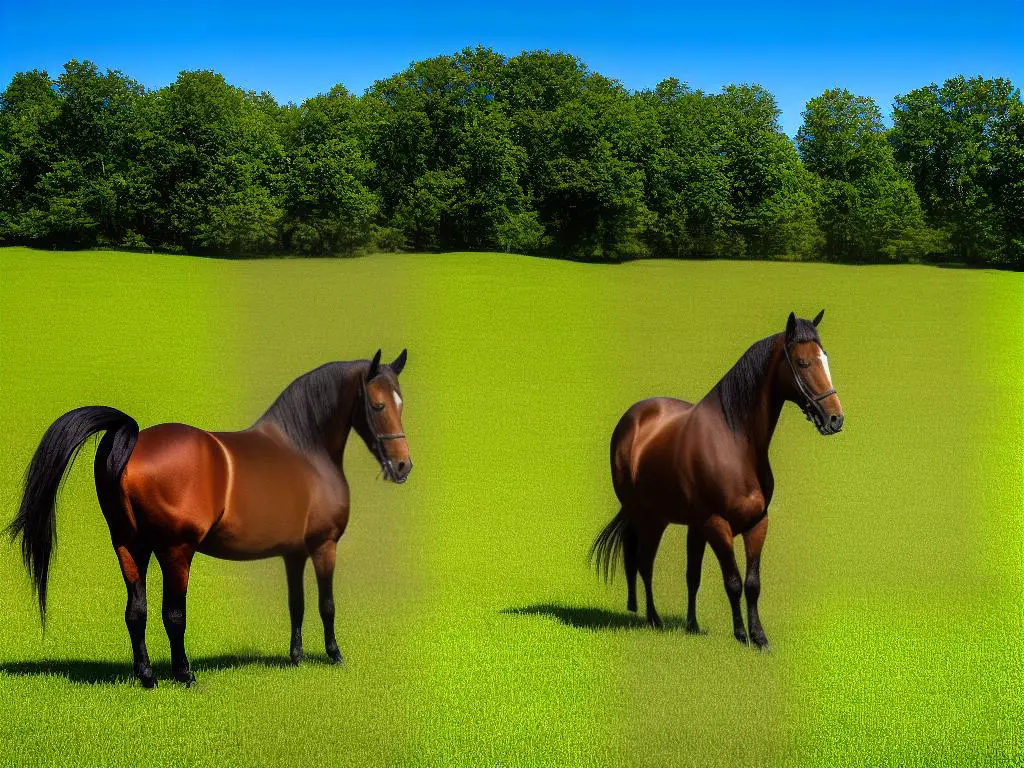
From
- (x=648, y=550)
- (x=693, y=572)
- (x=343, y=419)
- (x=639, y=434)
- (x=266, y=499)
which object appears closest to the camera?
(x=266, y=499)

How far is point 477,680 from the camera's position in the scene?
1012cm

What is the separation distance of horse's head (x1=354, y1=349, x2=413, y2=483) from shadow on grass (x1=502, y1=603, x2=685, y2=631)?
4112mm

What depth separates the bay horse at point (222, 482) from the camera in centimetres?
841

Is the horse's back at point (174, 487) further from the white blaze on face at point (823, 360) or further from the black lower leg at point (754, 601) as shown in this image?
the white blaze on face at point (823, 360)

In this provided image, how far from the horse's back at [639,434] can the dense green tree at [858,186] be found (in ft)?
220

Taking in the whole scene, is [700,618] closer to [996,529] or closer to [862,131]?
[996,529]

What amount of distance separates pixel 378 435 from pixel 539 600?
554 cm

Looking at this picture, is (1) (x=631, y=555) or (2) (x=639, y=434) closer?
(2) (x=639, y=434)

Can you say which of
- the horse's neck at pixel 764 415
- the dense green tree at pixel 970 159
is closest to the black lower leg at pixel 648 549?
the horse's neck at pixel 764 415

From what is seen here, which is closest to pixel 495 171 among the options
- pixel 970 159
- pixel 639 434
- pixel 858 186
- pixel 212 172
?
pixel 212 172

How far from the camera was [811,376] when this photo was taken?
9695mm

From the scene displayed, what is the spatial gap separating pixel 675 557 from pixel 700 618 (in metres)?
3.35

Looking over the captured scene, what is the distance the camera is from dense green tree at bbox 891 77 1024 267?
2871 inches

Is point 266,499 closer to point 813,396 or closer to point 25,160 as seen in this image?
point 813,396
